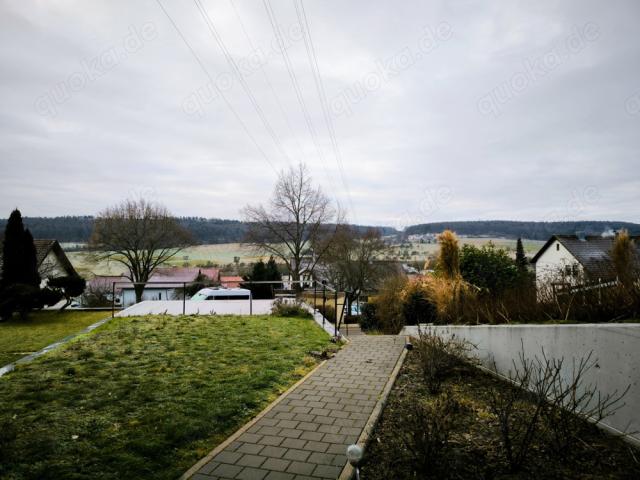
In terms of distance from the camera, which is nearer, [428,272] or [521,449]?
[521,449]

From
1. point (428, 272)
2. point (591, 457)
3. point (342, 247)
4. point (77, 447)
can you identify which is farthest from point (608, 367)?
point (342, 247)

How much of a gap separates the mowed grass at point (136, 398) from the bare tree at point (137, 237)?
29832 mm

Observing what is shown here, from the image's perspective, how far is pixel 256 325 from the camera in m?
10.6

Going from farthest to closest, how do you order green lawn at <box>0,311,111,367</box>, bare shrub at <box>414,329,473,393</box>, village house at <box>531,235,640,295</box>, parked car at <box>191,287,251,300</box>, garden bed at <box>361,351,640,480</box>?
parked car at <box>191,287,251,300</box>, green lawn at <box>0,311,111,367</box>, village house at <box>531,235,640,295</box>, bare shrub at <box>414,329,473,393</box>, garden bed at <box>361,351,640,480</box>

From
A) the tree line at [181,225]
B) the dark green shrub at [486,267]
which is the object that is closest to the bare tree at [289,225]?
the tree line at [181,225]

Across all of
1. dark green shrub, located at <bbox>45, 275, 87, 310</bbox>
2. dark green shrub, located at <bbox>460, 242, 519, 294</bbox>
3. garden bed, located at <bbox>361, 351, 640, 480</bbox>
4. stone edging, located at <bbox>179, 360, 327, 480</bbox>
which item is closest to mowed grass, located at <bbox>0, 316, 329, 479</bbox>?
stone edging, located at <bbox>179, 360, 327, 480</bbox>

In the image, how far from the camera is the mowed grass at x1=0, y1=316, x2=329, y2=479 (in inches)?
138

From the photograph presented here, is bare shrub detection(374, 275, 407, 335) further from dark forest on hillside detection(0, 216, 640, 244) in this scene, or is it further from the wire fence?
dark forest on hillside detection(0, 216, 640, 244)

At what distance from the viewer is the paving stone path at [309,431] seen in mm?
3424

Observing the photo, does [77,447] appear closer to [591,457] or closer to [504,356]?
[591,457]

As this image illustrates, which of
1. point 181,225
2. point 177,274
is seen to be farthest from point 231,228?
point 177,274

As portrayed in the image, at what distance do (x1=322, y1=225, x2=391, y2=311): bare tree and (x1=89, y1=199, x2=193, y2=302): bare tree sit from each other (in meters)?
15.5

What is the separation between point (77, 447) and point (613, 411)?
16.9 ft

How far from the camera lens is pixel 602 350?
13.4ft
